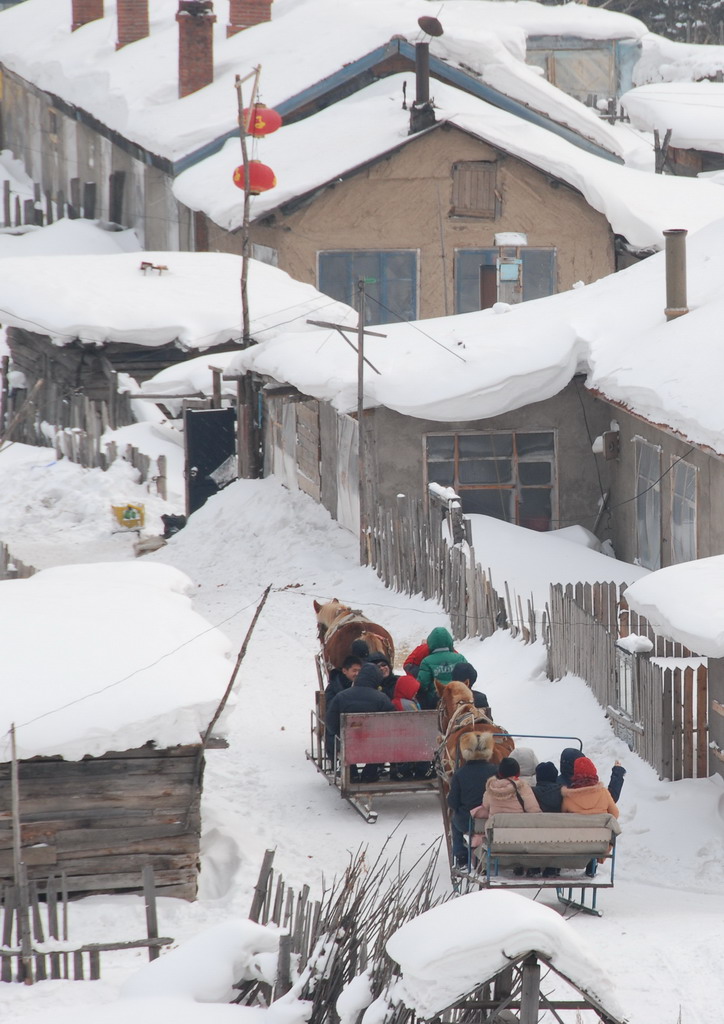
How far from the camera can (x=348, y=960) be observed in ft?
22.0

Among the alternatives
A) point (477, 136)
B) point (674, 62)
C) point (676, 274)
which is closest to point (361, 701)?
point (676, 274)

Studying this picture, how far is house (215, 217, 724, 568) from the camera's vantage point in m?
16.8

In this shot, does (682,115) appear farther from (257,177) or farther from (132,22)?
(132,22)

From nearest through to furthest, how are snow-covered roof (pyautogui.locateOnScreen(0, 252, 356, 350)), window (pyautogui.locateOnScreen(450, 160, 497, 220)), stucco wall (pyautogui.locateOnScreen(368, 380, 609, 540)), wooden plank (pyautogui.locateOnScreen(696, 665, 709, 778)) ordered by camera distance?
1. wooden plank (pyautogui.locateOnScreen(696, 665, 709, 778))
2. stucco wall (pyautogui.locateOnScreen(368, 380, 609, 540))
3. snow-covered roof (pyautogui.locateOnScreen(0, 252, 356, 350))
4. window (pyautogui.locateOnScreen(450, 160, 497, 220))

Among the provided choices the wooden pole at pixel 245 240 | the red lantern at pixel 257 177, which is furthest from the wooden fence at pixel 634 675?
the red lantern at pixel 257 177

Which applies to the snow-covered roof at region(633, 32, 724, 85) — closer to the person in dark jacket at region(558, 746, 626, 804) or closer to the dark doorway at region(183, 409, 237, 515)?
the dark doorway at region(183, 409, 237, 515)

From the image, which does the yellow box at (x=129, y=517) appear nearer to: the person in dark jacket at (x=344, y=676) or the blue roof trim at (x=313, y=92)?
the person in dark jacket at (x=344, y=676)

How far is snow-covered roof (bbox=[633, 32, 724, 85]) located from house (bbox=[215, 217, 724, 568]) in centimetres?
2987

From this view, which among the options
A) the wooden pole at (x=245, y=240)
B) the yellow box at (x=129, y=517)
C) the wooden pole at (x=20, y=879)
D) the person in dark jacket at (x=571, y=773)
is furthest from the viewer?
the wooden pole at (x=245, y=240)

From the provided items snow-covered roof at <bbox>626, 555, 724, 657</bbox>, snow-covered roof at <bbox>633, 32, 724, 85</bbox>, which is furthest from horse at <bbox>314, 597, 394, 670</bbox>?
snow-covered roof at <bbox>633, 32, 724, 85</bbox>

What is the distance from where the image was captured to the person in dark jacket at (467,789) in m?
10.2

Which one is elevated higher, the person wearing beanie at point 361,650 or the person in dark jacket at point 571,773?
the person in dark jacket at point 571,773

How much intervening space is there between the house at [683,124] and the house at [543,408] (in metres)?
14.4

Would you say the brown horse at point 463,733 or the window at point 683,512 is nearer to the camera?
the brown horse at point 463,733
